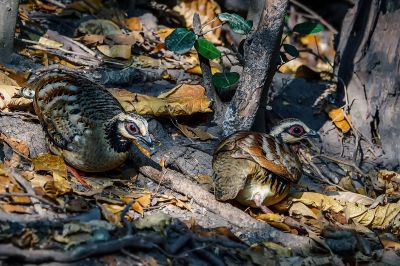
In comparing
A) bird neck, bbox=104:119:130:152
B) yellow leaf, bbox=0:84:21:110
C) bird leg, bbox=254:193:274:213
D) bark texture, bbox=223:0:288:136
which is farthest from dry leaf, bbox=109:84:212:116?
bird leg, bbox=254:193:274:213

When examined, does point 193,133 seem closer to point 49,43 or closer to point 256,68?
point 256,68

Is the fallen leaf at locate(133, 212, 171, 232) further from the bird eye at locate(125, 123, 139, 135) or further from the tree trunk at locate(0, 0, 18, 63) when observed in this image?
the tree trunk at locate(0, 0, 18, 63)

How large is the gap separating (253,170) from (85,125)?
1.43 metres

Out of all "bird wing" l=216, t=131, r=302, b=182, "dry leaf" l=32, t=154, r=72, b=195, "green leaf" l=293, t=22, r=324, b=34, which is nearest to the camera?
"dry leaf" l=32, t=154, r=72, b=195

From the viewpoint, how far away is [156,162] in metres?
6.48

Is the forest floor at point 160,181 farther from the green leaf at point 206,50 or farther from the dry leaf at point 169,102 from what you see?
the green leaf at point 206,50

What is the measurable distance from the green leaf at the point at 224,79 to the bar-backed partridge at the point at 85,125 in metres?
1.14

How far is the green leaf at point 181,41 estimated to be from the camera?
6938 millimetres

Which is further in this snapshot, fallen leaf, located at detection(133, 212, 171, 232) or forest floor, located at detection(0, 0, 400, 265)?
fallen leaf, located at detection(133, 212, 171, 232)

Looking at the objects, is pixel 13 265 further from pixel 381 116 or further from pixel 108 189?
pixel 381 116

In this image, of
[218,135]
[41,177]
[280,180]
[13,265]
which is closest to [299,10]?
[218,135]

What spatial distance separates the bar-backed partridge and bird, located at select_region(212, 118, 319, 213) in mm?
667

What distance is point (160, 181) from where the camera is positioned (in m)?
6.18

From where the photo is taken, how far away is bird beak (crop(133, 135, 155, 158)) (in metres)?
6.09
